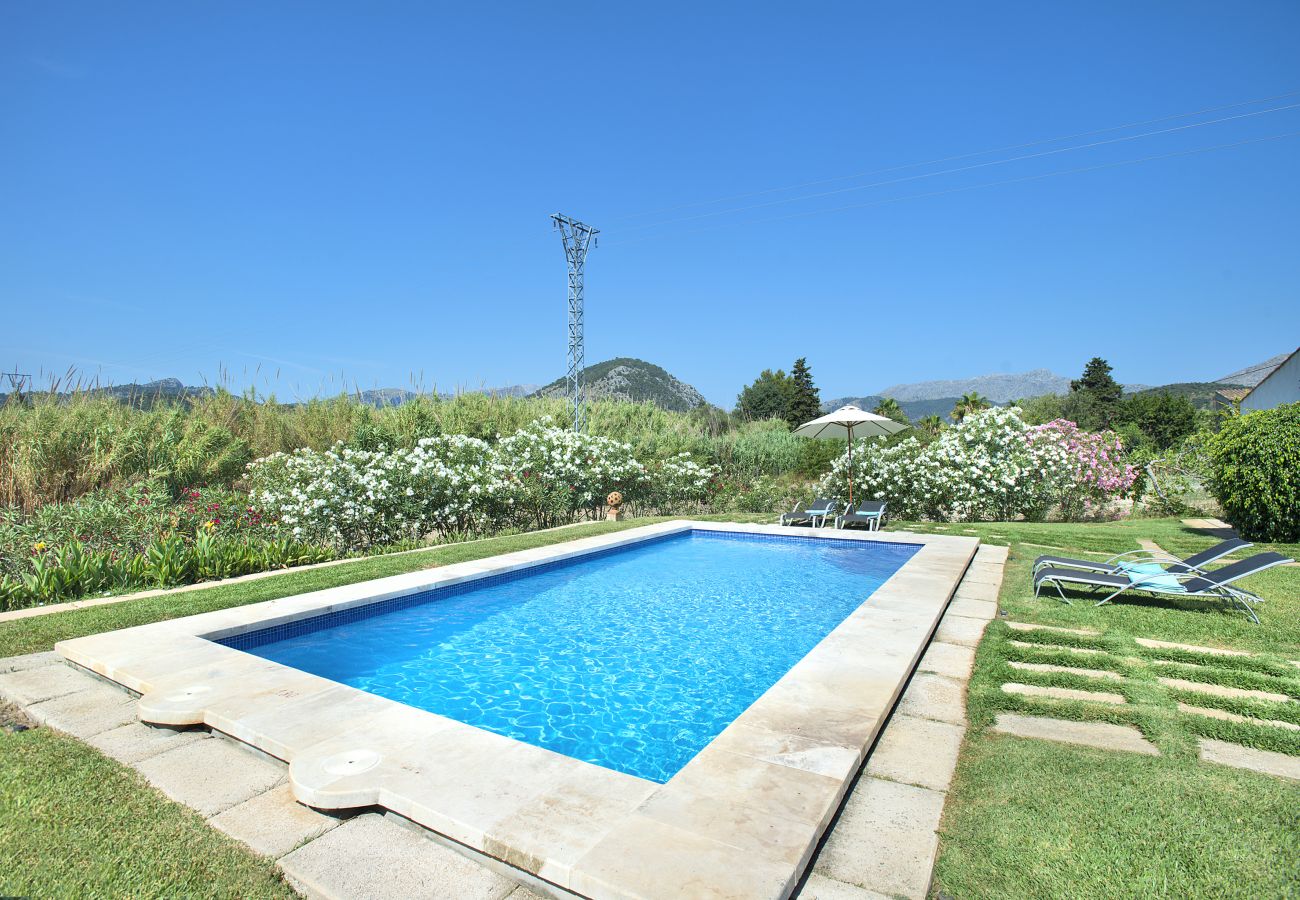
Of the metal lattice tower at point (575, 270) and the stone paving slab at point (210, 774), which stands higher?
the metal lattice tower at point (575, 270)

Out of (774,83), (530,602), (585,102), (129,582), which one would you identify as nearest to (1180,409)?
(774,83)

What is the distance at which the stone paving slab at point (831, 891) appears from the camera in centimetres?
194

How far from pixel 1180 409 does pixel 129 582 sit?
187 ft

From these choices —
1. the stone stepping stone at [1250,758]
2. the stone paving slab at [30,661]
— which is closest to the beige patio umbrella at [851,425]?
the stone stepping stone at [1250,758]

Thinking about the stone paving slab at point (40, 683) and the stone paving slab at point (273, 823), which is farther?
the stone paving slab at point (40, 683)

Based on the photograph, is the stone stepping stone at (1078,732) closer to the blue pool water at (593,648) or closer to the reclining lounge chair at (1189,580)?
the blue pool water at (593,648)

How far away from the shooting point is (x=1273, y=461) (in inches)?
322

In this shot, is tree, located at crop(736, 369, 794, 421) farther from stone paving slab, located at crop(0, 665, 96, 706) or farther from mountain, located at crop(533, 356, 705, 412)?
stone paving slab, located at crop(0, 665, 96, 706)

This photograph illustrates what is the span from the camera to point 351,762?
255cm

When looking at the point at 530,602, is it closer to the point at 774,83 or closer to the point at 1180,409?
the point at 774,83

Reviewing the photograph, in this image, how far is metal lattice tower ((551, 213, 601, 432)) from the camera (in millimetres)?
16344

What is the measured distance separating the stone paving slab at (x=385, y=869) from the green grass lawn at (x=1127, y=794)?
143 cm

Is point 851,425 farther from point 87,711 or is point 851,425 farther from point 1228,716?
point 87,711

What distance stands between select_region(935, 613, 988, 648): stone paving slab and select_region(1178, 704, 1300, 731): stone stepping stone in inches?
47.7
